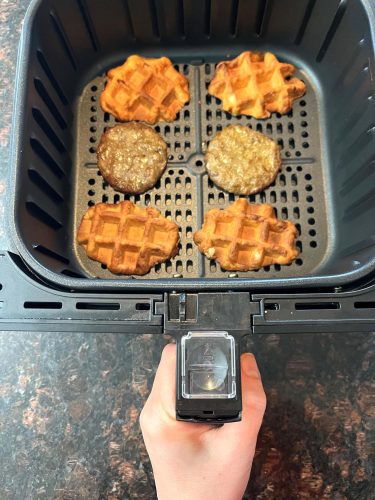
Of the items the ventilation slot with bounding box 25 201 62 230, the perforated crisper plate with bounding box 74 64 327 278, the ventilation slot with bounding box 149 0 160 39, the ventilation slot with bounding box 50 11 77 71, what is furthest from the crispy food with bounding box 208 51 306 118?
the ventilation slot with bounding box 25 201 62 230

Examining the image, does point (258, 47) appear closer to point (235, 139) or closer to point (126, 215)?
point (235, 139)

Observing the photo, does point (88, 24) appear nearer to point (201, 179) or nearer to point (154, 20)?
point (154, 20)

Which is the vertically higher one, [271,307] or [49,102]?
[49,102]

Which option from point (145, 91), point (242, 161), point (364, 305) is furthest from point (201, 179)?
point (364, 305)

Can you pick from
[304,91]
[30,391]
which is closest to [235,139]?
[304,91]

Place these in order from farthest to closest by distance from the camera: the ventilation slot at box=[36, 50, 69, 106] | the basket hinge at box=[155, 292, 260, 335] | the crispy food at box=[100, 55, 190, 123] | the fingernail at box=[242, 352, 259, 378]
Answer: the crispy food at box=[100, 55, 190, 123], the ventilation slot at box=[36, 50, 69, 106], the fingernail at box=[242, 352, 259, 378], the basket hinge at box=[155, 292, 260, 335]

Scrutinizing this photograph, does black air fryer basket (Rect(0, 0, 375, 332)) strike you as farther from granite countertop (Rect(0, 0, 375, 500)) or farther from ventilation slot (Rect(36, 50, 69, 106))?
granite countertop (Rect(0, 0, 375, 500))

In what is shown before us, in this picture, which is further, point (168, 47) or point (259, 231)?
point (168, 47)
